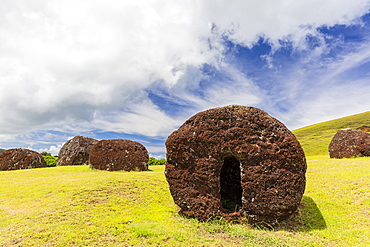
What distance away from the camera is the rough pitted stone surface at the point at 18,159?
21.6 meters

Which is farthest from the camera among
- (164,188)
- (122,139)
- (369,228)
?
(122,139)

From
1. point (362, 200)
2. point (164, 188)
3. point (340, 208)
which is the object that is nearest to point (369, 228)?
point (340, 208)

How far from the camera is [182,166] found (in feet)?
26.9

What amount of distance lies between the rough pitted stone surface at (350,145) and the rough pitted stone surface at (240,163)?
16.9 m

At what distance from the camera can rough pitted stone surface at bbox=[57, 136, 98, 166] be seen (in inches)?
980

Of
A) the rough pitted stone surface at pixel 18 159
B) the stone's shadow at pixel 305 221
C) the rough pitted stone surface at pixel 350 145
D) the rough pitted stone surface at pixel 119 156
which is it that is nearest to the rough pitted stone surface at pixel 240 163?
the stone's shadow at pixel 305 221

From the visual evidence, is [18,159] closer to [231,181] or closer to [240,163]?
[231,181]

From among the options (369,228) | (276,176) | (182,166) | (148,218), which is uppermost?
(182,166)

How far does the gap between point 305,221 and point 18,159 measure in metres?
24.5

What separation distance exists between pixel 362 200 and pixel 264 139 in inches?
192

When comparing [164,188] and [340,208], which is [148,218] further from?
[340,208]

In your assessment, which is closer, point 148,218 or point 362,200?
point 148,218

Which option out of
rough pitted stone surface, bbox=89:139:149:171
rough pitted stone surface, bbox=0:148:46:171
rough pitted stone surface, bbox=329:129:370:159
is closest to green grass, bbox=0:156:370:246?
rough pitted stone surface, bbox=89:139:149:171

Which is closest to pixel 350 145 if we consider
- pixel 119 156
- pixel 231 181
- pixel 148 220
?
pixel 231 181
